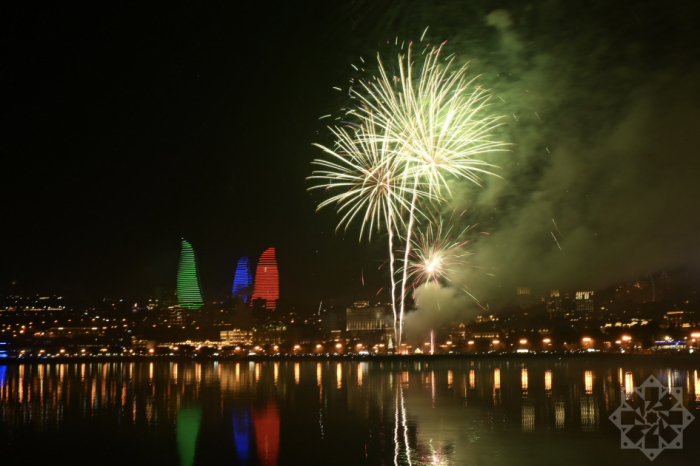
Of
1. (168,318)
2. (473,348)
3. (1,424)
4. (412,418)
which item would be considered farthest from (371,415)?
(168,318)

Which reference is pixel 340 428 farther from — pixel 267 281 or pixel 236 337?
pixel 267 281

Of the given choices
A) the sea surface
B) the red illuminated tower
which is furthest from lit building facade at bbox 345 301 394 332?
the sea surface

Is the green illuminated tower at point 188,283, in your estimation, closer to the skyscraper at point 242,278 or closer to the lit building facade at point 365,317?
the skyscraper at point 242,278

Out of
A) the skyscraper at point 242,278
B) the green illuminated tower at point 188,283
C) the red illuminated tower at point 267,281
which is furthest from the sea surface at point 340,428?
the skyscraper at point 242,278

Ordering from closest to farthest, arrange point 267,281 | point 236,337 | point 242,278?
point 236,337 → point 267,281 → point 242,278

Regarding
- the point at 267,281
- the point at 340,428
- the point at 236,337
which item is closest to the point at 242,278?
the point at 267,281

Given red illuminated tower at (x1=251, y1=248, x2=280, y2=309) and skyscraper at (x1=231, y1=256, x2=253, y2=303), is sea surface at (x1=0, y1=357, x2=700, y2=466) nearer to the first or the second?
red illuminated tower at (x1=251, y1=248, x2=280, y2=309)
